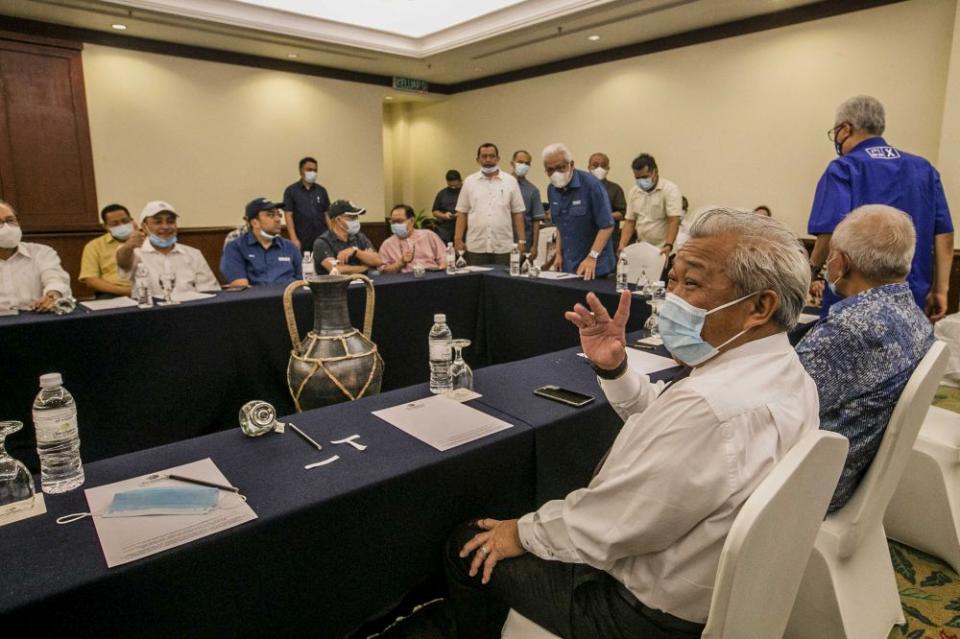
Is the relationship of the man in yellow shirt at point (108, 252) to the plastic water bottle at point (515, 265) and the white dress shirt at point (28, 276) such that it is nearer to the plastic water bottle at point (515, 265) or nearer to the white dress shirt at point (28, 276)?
the white dress shirt at point (28, 276)

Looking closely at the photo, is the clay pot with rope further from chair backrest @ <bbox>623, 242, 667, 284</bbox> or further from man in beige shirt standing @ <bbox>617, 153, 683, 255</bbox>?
man in beige shirt standing @ <bbox>617, 153, 683, 255</bbox>

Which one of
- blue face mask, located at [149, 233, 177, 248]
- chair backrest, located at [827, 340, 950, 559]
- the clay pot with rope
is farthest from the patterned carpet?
blue face mask, located at [149, 233, 177, 248]

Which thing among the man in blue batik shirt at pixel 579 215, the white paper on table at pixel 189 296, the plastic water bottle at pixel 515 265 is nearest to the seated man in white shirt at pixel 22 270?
the white paper on table at pixel 189 296

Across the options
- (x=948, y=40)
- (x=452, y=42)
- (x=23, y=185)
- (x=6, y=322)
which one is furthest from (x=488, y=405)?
(x=23, y=185)

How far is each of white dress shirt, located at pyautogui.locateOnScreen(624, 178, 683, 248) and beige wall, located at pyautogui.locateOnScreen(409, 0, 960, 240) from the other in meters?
0.93

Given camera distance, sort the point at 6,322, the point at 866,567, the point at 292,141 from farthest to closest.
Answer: the point at 292,141, the point at 6,322, the point at 866,567

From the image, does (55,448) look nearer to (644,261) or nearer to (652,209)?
(644,261)

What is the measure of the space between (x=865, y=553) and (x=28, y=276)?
3.60 meters

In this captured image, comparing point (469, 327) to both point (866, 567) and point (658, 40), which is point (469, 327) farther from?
point (658, 40)

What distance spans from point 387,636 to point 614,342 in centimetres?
100

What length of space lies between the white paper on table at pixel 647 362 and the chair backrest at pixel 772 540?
3.21 feet

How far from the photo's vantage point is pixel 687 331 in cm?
107

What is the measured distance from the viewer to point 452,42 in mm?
6219

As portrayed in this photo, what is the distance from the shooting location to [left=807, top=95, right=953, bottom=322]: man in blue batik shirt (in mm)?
2572
